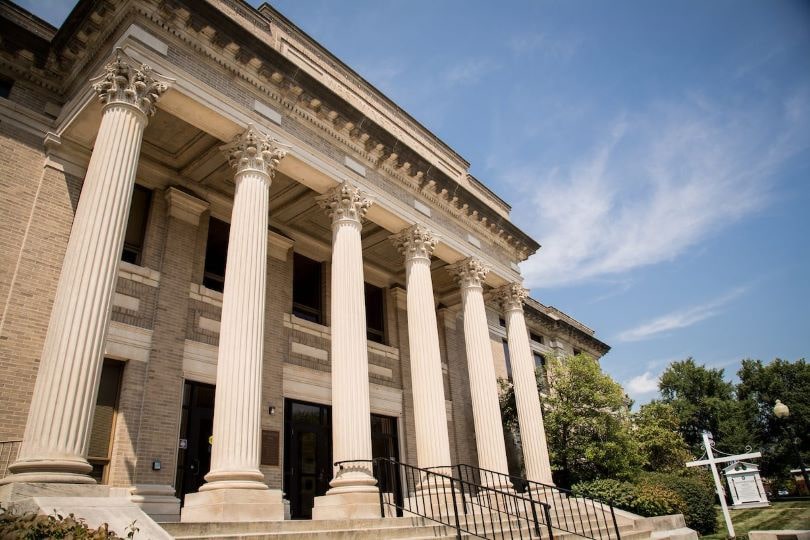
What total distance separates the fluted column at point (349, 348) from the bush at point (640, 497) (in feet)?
24.5

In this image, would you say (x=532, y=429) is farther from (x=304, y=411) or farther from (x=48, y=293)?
(x=48, y=293)

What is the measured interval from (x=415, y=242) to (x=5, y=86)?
31.8 feet

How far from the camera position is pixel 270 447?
40.2 ft

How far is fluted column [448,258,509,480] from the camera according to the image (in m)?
14.3

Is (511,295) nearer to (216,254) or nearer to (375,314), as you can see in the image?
(375,314)

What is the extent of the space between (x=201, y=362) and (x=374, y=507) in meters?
4.99

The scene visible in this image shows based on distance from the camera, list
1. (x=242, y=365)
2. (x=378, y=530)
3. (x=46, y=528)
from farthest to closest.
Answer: (x=242, y=365)
(x=378, y=530)
(x=46, y=528)

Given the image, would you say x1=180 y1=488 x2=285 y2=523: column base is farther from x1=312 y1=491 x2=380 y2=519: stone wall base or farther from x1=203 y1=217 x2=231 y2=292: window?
x1=203 y1=217 x2=231 y2=292: window

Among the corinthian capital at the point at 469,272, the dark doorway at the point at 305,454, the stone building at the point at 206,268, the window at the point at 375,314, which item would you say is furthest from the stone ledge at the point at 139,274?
the corinthian capital at the point at 469,272

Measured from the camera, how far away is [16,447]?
842 centimetres

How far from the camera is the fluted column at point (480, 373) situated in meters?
14.3

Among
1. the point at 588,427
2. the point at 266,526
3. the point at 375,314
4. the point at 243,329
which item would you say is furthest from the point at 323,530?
the point at 588,427

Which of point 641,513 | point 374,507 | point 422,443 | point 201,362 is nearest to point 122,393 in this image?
point 201,362

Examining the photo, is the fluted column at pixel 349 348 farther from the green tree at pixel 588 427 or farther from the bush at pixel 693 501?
the bush at pixel 693 501
